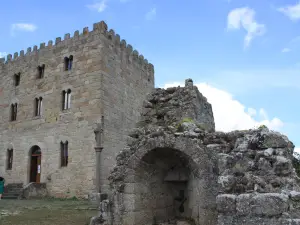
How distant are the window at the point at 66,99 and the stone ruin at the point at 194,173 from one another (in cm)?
1234

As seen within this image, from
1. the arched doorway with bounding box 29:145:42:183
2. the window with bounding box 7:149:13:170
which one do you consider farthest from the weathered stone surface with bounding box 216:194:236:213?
the window with bounding box 7:149:13:170

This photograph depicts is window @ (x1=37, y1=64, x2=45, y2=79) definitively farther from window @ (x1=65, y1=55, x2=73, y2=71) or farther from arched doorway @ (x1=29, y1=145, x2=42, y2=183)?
arched doorway @ (x1=29, y1=145, x2=42, y2=183)

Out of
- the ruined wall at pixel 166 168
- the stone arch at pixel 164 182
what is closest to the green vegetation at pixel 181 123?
the ruined wall at pixel 166 168

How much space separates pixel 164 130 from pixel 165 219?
2.18 meters

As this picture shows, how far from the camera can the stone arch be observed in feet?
20.4

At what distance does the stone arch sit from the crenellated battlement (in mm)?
13685

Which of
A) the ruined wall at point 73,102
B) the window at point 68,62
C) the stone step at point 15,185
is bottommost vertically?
the stone step at point 15,185

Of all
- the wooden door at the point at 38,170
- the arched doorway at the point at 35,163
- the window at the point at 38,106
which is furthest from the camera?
the window at the point at 38,106

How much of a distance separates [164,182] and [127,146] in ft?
4.30

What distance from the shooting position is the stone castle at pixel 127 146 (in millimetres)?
4848

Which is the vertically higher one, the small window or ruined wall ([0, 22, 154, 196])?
the small window

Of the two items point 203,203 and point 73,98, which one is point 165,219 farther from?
point 73,98

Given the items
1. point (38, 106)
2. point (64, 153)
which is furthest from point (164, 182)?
point (38, 106)

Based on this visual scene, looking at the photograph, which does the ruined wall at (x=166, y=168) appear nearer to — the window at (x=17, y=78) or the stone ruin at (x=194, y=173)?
the stone ruin at (x=194, y=173)
